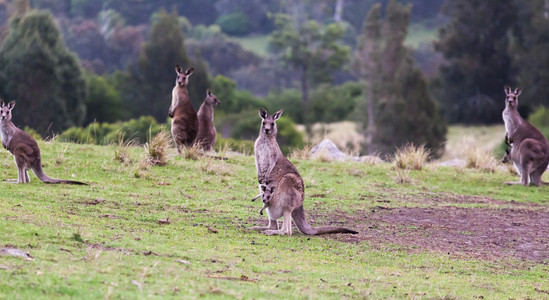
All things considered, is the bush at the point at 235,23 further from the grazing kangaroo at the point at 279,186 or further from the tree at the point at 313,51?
the grazing kangaroo at the point at 279,186

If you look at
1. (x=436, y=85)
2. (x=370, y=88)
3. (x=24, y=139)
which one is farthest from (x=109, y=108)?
(x=24, y=139)

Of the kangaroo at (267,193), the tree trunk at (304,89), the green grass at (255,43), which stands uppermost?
the green grass at (255,43)

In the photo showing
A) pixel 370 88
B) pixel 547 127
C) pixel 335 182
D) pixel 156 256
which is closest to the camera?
pixel 156 256

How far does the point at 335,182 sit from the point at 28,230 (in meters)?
7.61

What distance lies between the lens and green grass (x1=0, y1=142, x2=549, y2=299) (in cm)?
661

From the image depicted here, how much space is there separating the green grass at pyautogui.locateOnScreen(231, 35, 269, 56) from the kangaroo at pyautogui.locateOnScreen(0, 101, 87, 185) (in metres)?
82.0

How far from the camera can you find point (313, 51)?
247 feet

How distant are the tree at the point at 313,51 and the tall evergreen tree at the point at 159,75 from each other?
16.0m

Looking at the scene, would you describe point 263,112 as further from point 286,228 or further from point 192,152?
point 192,152

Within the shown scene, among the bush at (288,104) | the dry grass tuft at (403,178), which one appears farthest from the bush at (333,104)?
the dry grass tuft at (403,178)

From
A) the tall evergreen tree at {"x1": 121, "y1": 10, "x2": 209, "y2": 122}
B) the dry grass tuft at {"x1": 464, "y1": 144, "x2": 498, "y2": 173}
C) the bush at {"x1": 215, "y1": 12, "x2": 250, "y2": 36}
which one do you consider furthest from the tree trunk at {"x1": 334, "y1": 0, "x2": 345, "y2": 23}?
the dry grass tuft at {"x1": 464, "y1": 144, "x2": 498, "y2": 173}

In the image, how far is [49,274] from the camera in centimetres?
640

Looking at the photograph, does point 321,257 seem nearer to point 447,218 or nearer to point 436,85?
point 447,218

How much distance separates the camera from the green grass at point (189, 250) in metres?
6.61
